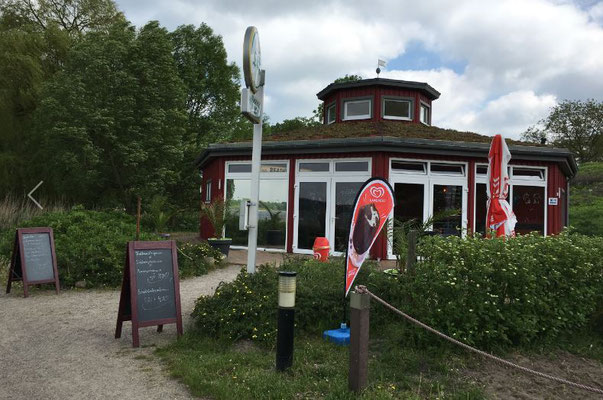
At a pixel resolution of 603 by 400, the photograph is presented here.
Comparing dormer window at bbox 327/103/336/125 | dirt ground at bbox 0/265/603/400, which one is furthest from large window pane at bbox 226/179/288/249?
dirt ground at bbox 0/265/603/400

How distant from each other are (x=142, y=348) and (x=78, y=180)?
18203mm

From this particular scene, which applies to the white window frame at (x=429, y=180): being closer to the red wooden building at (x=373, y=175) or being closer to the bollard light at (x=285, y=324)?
the red wooden building at (x=373, y=175)

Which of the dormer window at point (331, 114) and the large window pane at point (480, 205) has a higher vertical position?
the dormer window at point (331, 114)

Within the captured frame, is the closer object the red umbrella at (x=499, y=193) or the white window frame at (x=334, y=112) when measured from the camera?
the red umbrella at (x=499, y=193)

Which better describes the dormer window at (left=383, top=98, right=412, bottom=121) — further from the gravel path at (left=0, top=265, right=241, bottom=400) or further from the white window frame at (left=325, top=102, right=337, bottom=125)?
the gravel path at (left=0, top=265, right=241, bottom=400)

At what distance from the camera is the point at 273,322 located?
205 inches

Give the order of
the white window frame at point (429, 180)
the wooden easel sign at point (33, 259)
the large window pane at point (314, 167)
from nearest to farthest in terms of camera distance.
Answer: the wooden easel sign at point (33, 259)
the white window frame at point (429, 180)
the large window pane at point (314, 167)

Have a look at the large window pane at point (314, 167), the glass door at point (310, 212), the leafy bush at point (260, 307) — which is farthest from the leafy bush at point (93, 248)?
the leafy bush at point (260, 307)

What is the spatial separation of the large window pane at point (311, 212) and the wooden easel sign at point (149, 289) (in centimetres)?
699

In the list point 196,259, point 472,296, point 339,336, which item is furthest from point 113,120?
point 472,296

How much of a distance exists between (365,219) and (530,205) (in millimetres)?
9671

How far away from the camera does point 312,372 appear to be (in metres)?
4.23

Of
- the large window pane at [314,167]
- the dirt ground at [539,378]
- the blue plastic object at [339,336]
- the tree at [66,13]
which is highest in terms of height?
the tree at [66,13]

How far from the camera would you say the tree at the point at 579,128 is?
36969 millimetres
